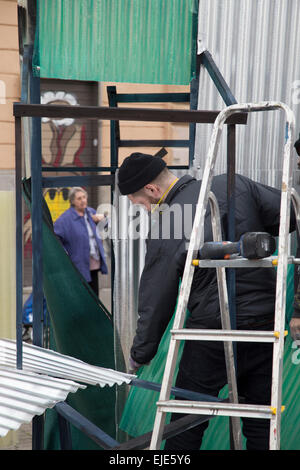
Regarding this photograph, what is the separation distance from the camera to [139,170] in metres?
2.96

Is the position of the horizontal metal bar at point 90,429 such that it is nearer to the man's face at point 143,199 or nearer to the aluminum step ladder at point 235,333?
the aluminum step ladder at point 235,333

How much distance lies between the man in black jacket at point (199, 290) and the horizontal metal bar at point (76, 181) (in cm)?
43

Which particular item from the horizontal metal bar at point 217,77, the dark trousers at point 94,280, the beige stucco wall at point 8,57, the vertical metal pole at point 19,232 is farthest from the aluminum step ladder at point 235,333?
the beige stucco wall at point 8,57

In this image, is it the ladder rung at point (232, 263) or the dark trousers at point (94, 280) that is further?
the dark trousers at point (94, 280)

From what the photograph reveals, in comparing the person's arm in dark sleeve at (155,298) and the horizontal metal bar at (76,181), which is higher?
the horizontal metal bar at (76,181)

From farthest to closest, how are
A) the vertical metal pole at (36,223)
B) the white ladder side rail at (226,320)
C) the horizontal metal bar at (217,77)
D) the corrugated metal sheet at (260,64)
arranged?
the corrugated metal sheet at (260,64) → the horizontal metal bar at (217,77) → the vertical metal pole at (36,223) → the white ladder side rail at (226,320)

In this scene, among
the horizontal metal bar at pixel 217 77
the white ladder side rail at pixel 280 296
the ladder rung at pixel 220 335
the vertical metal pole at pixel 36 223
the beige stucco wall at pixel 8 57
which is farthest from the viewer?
the beige stucco wall at pixel 8 57

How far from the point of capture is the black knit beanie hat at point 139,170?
2.95m

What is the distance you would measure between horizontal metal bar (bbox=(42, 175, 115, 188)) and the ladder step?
150 centimetres

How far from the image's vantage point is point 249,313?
2.83 meters

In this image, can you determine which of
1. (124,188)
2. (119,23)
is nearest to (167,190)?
(124,188)

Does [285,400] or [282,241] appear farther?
[285,400]

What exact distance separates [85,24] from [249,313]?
160 cm
